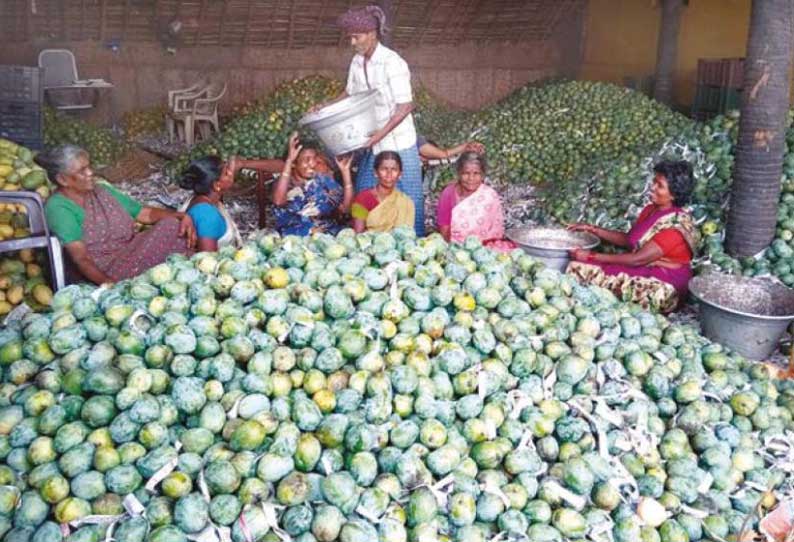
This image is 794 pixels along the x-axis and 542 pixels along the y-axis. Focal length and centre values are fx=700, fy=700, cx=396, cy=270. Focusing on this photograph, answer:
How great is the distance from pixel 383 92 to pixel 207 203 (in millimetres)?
1459

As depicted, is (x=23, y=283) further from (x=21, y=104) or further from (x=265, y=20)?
(x=265, y=20)

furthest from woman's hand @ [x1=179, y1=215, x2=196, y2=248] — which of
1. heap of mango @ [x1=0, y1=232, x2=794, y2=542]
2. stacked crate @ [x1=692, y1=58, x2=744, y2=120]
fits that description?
stacked crate @ [x1=692, y1=58, x2=744, y2=120]

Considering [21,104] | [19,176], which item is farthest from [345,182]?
[21,104]

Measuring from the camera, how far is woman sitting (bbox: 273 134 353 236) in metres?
4.85

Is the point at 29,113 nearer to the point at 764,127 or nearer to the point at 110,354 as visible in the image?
the point at 110,354

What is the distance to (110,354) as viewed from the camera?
2.05 m

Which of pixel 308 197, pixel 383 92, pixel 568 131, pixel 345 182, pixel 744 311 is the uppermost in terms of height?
pixel 383 92

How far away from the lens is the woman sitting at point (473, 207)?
4.58 meters

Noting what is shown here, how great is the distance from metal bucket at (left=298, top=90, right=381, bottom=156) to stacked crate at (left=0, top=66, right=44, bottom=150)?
10.4 feet

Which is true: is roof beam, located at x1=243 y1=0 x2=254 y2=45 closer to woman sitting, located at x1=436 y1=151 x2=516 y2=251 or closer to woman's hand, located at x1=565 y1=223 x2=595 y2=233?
woman sitting, located at x1=436 y1=151 x2=516 y2=251

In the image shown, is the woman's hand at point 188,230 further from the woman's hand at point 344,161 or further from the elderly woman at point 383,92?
the elderly woman at point 383,92

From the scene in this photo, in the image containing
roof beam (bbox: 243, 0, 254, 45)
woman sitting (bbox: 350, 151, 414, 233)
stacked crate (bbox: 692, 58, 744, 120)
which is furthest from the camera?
roof beam (bbox: 243, 0, 254, 45)

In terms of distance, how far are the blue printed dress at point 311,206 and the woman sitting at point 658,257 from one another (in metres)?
1.70

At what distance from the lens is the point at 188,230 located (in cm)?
409
